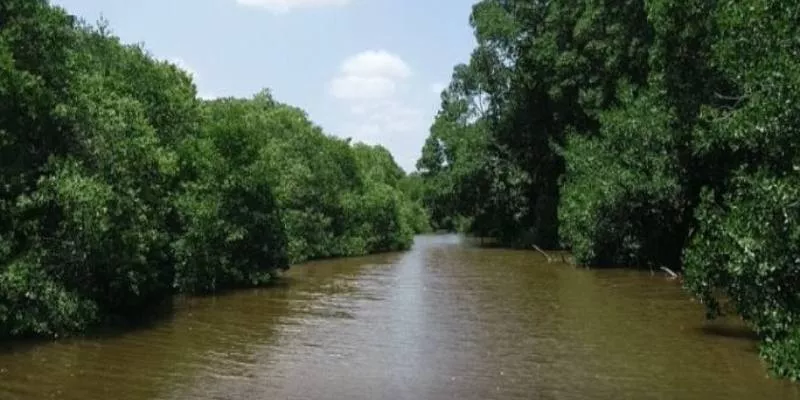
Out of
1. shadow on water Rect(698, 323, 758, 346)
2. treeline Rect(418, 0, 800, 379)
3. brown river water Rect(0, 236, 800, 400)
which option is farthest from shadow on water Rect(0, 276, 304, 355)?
shadow on water Rect(698, 323, 758, 346)

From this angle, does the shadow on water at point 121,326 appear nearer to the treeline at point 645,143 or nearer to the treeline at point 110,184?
the treeline at point 110,184

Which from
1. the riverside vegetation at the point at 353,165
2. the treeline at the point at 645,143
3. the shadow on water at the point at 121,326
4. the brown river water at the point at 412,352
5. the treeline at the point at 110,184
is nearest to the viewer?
the brown river water at the point at 412,352

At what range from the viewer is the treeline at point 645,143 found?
15609mm

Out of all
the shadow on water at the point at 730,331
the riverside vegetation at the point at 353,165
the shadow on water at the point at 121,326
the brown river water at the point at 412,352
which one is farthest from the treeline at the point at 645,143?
the shadow on water at the point at 121,326

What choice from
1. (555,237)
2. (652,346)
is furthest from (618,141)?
(555,237)

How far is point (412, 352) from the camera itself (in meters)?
18.3

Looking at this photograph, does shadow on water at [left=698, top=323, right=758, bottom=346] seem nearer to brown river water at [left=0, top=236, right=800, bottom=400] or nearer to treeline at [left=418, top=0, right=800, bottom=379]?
brown river water at [left=0, top=236, right=800, bottom=400]

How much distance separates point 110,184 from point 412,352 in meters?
8.52

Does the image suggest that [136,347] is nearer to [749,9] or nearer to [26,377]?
[26,377]

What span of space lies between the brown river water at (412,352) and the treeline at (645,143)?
5.36 feet

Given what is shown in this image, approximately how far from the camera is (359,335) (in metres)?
20.4

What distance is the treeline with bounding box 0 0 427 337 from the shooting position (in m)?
18.3

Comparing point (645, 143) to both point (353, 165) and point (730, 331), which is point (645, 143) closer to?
point (730, 331)

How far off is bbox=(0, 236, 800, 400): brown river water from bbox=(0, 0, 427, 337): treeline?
1.16 meters
